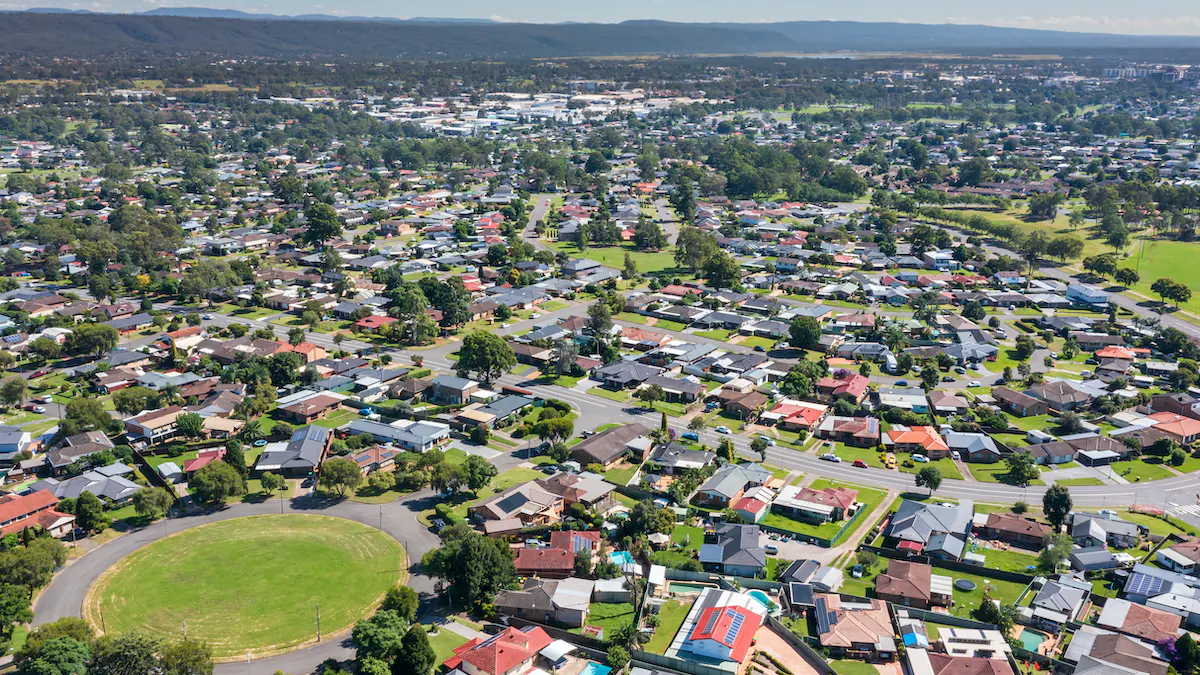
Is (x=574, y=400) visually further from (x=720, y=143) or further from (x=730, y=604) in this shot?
(x=720, y=143)

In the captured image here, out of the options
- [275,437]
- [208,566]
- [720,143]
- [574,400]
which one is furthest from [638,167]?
[208,566]

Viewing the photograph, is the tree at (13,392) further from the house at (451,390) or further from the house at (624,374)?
the house at (624,374)

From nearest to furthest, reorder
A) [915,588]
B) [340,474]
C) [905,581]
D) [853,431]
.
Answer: [915,588], [905,581], [340,474], [853,431]

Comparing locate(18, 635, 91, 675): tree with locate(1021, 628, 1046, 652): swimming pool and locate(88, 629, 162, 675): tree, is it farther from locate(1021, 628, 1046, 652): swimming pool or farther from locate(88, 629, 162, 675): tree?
locate(1021, 628, 1046, 652): swimming pool

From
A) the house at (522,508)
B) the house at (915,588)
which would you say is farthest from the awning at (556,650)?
the house at (915,588)

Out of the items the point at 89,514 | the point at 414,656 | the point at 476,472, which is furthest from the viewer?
the point at 476,472

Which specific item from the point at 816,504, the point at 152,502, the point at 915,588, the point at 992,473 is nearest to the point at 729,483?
the point at 816,504

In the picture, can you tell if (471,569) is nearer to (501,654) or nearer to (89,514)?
(501,654)
